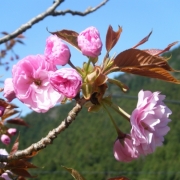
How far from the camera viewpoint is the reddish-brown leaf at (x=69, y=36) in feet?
3.48

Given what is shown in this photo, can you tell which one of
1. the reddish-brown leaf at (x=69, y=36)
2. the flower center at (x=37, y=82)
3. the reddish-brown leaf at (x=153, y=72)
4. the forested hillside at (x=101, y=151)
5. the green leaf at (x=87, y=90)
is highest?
the reddish-brown leaf at (x=69, y=36)

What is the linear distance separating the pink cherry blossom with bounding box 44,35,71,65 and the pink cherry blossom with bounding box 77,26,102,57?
4 cm

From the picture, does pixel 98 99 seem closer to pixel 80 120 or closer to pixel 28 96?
pixel 28 96

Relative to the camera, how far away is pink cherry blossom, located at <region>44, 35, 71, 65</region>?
101 centimetres

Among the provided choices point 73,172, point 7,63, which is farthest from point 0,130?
point 7,63

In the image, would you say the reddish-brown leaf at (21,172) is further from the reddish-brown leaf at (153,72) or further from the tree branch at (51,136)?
the reddish-brown leaf at (153,72)

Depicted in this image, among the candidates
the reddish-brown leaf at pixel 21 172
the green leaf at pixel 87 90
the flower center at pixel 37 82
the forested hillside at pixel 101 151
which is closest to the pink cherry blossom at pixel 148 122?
the green leaf at pixel 87 90

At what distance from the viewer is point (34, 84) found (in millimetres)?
1040

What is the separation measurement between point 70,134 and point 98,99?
35.1m

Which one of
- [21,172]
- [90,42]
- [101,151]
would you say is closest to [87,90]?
[90,42]

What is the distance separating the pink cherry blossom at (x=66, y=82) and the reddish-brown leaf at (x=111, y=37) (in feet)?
0.48

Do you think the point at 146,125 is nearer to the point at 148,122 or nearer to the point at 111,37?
the point at 148,122

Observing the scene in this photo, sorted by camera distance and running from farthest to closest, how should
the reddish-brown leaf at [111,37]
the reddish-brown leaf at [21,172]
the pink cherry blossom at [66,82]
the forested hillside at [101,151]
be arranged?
the forested hillside at [101,151]
the reddish-brown leaf at [21,172]
the reddish-brown leaf at [111,37]
the pink cherry blossom at [66,82]

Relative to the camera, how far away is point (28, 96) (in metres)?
1.02
